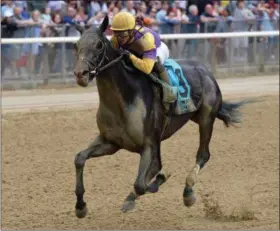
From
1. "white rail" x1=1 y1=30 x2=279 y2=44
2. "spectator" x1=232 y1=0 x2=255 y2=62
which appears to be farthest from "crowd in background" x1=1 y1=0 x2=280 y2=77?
"white rail" x1=1 y1=30 x2=279 y2=44

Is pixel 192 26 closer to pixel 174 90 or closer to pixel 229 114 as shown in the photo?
pixel 229 114

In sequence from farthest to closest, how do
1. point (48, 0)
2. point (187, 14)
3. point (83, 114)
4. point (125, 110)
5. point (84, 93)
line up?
1. point (187, 14)
2. point (48, 0)
3. point (84, 93)
4. point (83, 114)
5. point (125, 110)

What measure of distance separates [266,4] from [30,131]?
1003 cm

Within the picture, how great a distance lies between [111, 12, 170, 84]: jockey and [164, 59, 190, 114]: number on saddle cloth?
1.01 ft

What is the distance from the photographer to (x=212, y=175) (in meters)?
11.0

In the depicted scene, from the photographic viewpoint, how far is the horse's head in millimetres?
7098

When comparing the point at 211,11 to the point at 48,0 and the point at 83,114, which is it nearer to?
the point at 48,0

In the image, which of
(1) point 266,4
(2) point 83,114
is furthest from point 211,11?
(2) point 83,114

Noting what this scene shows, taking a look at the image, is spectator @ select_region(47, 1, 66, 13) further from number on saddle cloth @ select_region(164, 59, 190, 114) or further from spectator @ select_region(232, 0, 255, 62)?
number on saddle cloth @ select_region(164, 59, 190, 114)

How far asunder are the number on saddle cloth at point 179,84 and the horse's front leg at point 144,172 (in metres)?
Result: 0.66

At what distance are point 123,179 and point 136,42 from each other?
2.87 meters

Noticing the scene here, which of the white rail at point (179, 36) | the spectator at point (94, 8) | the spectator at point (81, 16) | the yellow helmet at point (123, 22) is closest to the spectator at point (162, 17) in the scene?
the white rail at point (179, 36)

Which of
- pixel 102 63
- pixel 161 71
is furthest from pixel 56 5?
pixel 102 63

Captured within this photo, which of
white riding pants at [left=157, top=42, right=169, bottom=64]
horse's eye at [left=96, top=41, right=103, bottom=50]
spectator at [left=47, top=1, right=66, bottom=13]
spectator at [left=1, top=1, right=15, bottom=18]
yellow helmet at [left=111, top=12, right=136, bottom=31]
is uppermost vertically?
yellow helmet at [left=111, top=12, right=136, bottom=31]
